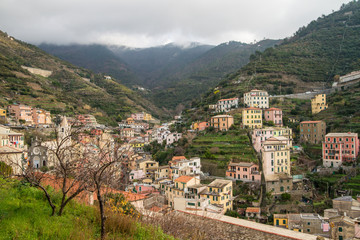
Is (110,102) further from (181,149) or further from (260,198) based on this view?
(260,198)

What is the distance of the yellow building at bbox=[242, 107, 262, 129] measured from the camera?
39.6 metres

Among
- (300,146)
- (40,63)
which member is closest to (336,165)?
(300,146)

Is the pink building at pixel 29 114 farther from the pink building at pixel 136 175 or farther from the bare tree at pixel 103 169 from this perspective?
the bare tree at pixel 103 169

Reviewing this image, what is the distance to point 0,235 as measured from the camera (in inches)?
173

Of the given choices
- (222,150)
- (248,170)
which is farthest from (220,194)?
(222,150)

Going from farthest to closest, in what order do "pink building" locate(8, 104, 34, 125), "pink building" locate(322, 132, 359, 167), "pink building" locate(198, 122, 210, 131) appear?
"pink building" locate(198, 122, 210, 131) → "pink building" locate(8, 104, 34, 125) → "pink building" locate(322, 132, 359, 167)

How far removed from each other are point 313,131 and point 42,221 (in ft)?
128

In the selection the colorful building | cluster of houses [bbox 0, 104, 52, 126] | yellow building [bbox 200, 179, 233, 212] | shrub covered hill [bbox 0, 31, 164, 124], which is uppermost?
shrub covered hill [bbox 0, 31, 164, 124]

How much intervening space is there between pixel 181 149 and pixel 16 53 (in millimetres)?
65812

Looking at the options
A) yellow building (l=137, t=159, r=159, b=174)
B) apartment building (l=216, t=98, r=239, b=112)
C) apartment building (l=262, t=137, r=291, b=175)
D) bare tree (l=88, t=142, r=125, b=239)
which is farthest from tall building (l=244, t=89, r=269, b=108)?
bare tree (l=88, t=142, r=125, b=239)

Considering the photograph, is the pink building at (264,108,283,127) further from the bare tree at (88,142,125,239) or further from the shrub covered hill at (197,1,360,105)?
the bare tree at (88,142,125,239)

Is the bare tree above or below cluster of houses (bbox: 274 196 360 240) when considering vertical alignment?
above

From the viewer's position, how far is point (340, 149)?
30.4 m

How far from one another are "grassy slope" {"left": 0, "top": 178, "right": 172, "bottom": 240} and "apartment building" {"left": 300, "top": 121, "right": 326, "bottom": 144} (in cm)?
3711
